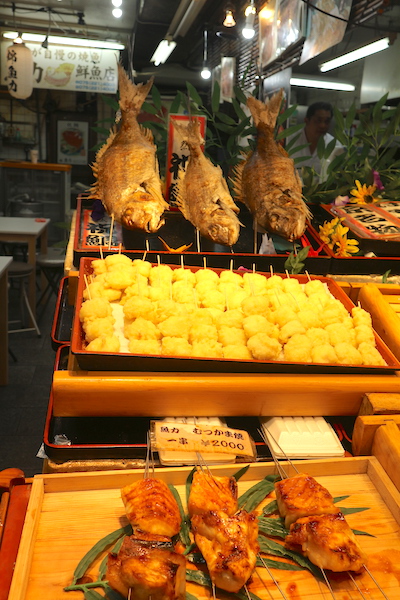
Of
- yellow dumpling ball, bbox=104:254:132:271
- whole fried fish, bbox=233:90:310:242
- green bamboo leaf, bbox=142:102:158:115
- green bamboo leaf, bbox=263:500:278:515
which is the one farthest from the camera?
green bamboo leaf, bbox=142:102:158:115

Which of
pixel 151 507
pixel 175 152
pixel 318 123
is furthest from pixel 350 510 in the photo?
pixel 318 123

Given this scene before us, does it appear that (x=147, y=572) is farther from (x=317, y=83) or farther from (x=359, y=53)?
(x=317, y=83)

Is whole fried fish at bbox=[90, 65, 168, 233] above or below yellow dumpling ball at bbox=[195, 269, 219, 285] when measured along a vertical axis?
above

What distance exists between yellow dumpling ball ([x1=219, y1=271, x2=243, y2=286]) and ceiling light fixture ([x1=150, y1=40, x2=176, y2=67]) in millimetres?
10505

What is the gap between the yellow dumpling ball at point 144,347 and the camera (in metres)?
1.99

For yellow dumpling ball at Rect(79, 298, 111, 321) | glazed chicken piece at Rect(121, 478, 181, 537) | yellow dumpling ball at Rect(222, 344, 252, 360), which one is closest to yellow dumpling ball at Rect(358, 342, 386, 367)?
yellow dumpling ball at Rect(222, 344, 252, 360)

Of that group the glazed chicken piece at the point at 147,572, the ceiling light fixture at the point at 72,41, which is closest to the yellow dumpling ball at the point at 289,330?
the glazed chicken piece at the point at 147,572

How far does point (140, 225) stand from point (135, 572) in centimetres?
205

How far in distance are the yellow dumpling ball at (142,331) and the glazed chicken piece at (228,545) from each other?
2.58 ft

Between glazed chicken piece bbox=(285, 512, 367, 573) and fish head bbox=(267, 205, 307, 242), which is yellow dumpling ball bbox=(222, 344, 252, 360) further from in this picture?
fish head bbox=(267, 205, 307, 242)

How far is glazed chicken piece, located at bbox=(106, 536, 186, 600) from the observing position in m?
1.32

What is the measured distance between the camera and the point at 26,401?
18.8 feet

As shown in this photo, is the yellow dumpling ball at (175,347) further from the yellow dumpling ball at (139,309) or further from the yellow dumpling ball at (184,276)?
the yellow dumpling ball at (184,276)

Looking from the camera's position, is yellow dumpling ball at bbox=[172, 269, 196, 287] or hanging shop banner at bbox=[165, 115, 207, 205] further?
hanging shop banner at bbox=[165, 115, 207, 205]
